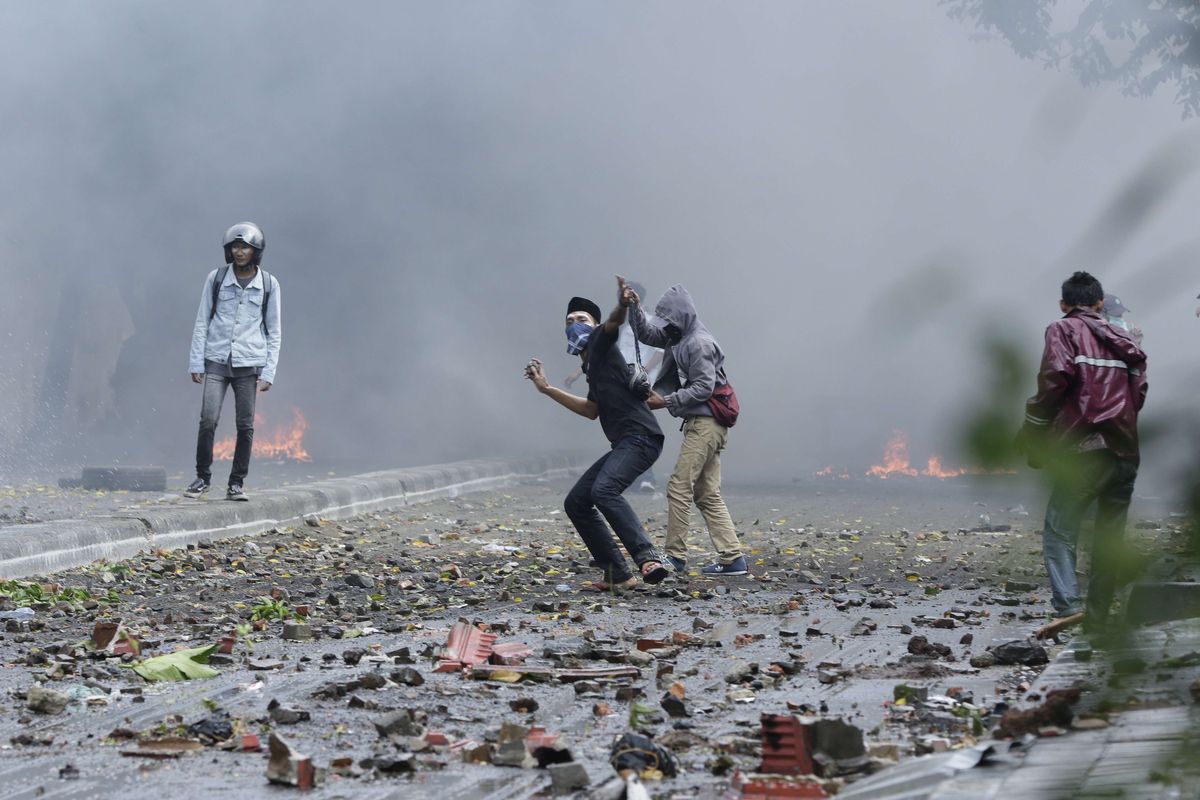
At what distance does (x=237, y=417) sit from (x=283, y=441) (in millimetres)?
11875

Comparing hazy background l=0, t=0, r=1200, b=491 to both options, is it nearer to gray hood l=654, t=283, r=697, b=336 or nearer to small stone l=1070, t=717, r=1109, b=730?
gray hood l=654, t=283, r=697, b=336

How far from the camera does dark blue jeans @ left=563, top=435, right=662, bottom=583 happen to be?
23.4ft

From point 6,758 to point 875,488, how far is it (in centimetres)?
1338

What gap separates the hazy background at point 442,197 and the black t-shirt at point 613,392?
8.93 m

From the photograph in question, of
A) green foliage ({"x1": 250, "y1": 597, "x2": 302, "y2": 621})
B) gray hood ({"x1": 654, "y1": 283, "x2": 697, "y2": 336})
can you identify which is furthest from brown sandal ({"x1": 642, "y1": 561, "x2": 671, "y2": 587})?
green foliage ({"x1": 250, "y1": 597, "x2": 302, "y2": 621})

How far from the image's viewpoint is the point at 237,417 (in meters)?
9.86

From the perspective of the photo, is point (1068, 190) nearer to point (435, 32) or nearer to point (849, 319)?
point (849, 319)

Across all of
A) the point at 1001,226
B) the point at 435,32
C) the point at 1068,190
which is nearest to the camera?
the point at 1068,190

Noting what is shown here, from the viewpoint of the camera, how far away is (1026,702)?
3699 millimetres

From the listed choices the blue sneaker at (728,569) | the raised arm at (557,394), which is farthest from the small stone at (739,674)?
the blue sneaker at (728,569)

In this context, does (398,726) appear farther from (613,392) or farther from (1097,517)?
(613,392)

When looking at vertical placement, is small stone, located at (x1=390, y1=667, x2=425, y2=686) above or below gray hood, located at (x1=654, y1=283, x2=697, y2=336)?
below

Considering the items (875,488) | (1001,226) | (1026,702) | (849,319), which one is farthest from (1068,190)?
(875,488)

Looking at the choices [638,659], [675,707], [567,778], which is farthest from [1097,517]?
[638,659]
